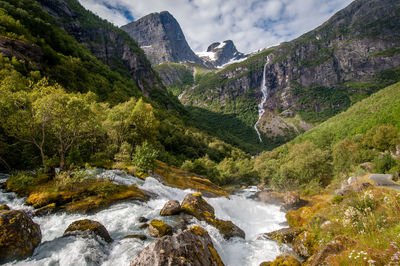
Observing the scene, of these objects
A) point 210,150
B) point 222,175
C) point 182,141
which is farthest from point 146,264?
point 210,150

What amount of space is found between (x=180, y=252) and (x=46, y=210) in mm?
10764

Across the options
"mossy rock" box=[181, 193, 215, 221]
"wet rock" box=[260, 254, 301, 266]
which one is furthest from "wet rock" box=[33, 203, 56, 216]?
"wet rock" box=[260, 254, 301, 266]

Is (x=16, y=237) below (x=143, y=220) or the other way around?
the other way around

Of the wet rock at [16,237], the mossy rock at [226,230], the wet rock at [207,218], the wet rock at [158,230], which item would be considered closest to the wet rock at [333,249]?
the mossy rock at [226,230]

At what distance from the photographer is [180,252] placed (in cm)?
795

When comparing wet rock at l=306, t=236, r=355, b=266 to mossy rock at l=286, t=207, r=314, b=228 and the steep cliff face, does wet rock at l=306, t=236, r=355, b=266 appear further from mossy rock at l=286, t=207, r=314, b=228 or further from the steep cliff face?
the steep cliff face

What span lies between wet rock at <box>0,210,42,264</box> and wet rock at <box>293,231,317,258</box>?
1627 centimetres

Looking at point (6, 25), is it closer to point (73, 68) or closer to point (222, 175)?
point (73, 68)

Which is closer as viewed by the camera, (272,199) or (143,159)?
(143,159)

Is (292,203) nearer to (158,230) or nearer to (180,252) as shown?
(158,230)

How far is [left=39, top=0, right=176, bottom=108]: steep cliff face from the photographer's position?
11269cm

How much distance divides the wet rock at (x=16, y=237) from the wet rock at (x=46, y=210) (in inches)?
132

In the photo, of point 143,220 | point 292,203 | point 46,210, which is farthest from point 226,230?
point 292,203

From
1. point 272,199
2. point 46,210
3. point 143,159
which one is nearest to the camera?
point 46,210
